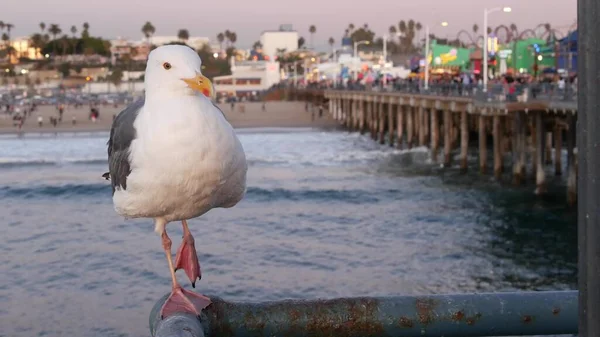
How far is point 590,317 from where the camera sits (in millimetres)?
2105

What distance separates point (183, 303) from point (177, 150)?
525 mm

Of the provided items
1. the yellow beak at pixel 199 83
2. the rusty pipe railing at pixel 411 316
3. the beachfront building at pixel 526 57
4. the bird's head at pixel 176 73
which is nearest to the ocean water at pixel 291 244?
the bird's head at pixel 176 73

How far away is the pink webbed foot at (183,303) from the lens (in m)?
2.98

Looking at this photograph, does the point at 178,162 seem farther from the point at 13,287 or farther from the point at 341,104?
the point at 341,104

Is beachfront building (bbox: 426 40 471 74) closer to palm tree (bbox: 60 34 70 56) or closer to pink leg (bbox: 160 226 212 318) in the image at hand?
pink leg (bbox: 160 226 212 318)

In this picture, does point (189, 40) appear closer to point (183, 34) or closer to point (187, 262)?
point (183, 34)

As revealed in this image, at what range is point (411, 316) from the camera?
295 cm

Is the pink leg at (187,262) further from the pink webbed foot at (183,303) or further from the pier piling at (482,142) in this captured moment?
the pier piling at (482,142)

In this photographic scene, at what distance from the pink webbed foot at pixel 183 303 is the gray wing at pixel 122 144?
1.91 ft

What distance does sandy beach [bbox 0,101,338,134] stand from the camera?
59.5 metres

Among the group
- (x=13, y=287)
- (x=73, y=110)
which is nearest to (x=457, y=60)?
(x=73, y=110)

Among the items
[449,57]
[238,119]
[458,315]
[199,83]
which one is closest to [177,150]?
[199,83]

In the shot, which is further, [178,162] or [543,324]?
[178,162]

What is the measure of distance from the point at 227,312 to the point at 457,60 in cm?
5390
